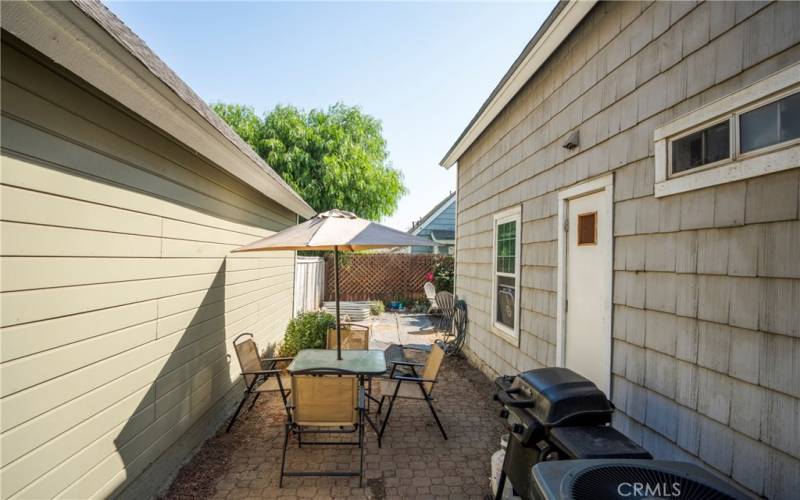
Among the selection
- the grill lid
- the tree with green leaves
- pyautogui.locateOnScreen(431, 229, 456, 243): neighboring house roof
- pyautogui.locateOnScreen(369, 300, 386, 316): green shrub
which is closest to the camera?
the grill lid

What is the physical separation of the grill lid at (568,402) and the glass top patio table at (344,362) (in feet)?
5.61

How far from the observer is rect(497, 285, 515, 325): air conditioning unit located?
15.9 ft

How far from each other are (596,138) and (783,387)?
6.77ft

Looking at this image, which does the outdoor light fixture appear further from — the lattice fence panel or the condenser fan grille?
the lattice fence panel

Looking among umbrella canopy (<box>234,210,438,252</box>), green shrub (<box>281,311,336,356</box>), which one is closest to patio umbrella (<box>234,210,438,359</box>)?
umbrella canopy (<box>234,210,438,252</box>)

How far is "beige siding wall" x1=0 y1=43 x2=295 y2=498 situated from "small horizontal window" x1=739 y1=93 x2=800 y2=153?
132 inches

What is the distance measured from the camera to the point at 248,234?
16.5 ft

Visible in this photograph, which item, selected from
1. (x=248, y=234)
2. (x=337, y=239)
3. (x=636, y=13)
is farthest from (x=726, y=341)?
(x=248, y=234)

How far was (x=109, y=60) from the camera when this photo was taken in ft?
6.29

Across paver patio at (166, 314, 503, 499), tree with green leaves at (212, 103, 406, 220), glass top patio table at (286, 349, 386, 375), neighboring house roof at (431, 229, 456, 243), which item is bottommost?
paver patio at (166, 314, 503, 499)

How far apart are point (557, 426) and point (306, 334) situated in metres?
4.65

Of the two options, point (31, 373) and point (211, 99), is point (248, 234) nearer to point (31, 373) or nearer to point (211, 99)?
point (31, 373)

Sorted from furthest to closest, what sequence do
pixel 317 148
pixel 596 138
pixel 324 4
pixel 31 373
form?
1. pixel 317 148
2. pixel 324 4
3. pixel 596 138
4. pixel 31 373

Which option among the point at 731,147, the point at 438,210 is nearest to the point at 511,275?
the point at 731,147
